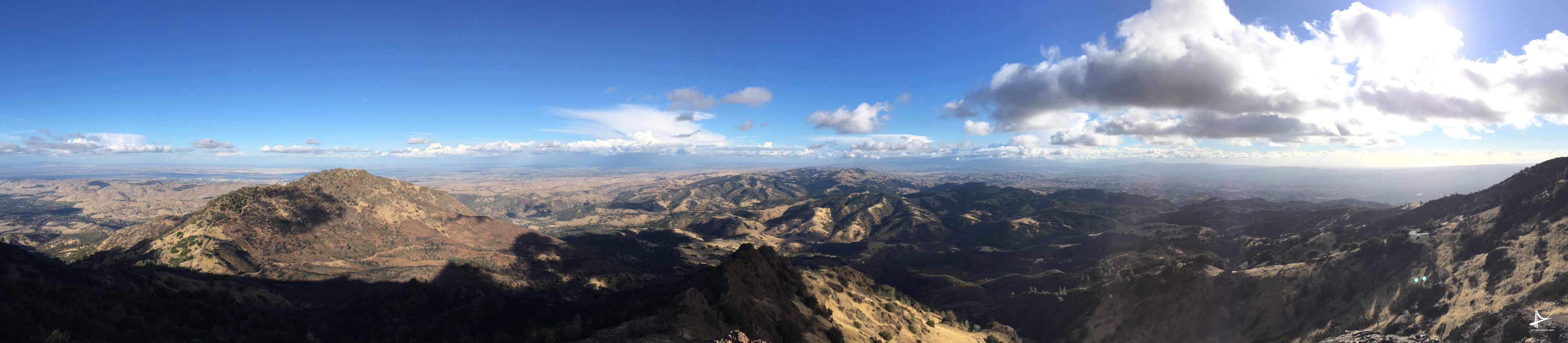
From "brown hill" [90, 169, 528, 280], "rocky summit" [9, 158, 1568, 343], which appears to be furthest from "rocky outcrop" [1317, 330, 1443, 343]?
"brown hill" [90, 169, 528, 280]

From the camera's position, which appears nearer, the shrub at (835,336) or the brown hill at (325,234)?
the shrub at (835,336)

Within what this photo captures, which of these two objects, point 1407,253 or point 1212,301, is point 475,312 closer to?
point 1212,301

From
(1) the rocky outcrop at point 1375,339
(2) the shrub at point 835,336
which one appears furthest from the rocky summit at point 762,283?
(1) the rocky outcrop at point 1375,339

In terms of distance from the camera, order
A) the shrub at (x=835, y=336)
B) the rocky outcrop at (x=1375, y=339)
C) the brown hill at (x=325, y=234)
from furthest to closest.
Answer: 1. the brown hill at (x=325, y=234)
2. the shrub at (x=835, y=336)
3. the rocky outcrop at (x=1375, y=339)

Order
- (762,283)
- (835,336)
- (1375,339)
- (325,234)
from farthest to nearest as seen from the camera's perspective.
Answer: (325,234), (762,283), (835,336), (1375,339)

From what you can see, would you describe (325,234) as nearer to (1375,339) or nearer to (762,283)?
(762,283)

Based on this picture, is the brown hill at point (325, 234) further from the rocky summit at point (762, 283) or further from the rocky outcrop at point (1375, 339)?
the rocky outcrop at point (1375, 339)

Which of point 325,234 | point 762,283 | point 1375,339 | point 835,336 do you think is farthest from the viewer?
point 325,234

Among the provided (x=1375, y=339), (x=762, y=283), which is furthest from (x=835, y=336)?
(x=1375, y=339)
